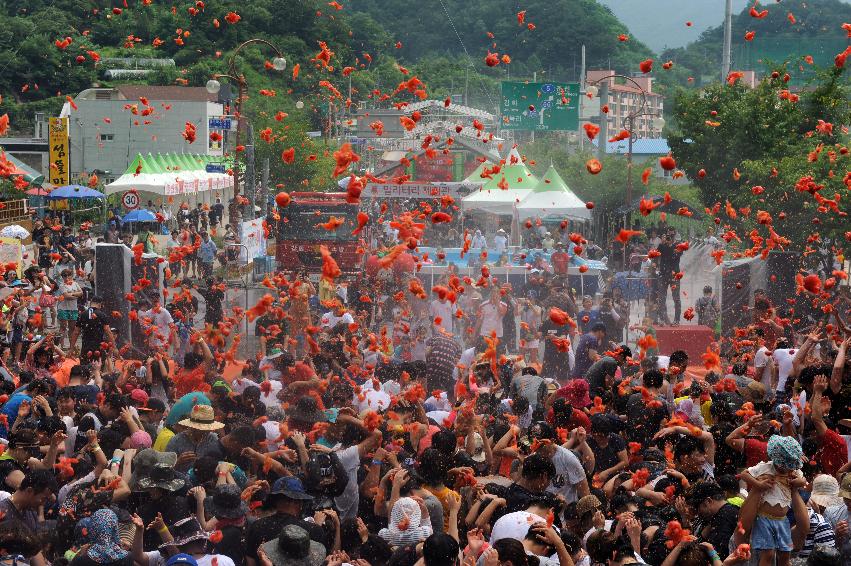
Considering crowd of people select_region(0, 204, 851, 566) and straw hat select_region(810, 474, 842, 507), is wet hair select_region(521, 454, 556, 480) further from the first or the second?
straw hat select_region(810, 474, 842, 507)

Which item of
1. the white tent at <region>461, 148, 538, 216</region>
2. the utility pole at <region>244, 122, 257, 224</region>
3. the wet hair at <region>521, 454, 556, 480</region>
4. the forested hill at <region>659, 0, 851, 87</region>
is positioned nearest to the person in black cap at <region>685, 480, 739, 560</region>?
the wet hair at <region>521, 454, 556, 480</region>

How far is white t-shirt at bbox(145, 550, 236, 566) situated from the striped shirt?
10.1ft

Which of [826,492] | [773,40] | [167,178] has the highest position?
[773,40]

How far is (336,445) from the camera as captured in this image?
292 inches

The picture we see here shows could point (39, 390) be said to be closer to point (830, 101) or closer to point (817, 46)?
point (830, 101)

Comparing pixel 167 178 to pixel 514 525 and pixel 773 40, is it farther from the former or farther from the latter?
pixel 514 525

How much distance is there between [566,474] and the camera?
23.1 ft

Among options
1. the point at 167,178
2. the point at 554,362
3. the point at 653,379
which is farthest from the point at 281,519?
the point at 167,178

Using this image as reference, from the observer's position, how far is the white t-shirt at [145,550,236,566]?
18.3 feet

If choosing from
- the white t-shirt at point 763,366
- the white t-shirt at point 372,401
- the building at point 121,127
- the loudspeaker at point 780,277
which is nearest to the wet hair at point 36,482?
the white t-shirt at point 372,401

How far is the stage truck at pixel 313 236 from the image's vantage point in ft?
78.8

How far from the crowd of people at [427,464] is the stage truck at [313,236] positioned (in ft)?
39.8

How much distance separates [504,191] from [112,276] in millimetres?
13530

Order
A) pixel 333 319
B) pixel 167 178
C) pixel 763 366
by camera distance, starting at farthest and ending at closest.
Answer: pixel 167 178
pixel 333 319
pixel 763 366
